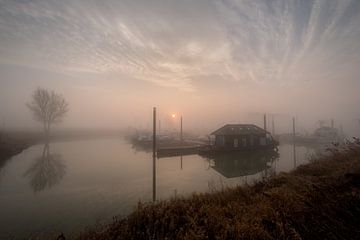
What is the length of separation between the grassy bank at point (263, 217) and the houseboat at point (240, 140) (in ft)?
86.2

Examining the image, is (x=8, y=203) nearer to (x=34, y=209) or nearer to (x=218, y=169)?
(x=34, y=209)

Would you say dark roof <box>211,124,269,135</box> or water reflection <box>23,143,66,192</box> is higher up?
dark roof <box>211,124,269,135</box>

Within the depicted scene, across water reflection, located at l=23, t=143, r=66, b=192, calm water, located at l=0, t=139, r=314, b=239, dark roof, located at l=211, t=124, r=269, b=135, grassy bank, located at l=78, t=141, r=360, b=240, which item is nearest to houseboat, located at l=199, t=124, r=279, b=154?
dark roof, located at l=211, t=124, r=269, b=135

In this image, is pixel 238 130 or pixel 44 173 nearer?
pixel 44 173

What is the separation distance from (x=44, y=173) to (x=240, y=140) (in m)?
31.1

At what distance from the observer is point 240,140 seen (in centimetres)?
3878

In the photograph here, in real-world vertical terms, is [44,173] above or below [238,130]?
below

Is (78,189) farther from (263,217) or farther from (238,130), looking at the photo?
A: (238,130)

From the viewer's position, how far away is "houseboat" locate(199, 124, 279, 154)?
3702 cm

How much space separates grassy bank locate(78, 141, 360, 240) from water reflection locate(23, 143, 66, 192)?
12.6 metres

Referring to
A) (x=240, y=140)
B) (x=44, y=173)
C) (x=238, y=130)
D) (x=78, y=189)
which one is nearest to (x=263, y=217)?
(x=78, y=189)

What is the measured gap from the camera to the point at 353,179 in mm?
9211

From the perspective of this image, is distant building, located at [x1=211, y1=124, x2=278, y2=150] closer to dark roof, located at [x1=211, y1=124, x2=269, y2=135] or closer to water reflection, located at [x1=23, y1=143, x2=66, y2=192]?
dark roof, located at [x1=211, y1=124, x2=269, y2=135]

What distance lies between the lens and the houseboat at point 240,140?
3702cm
